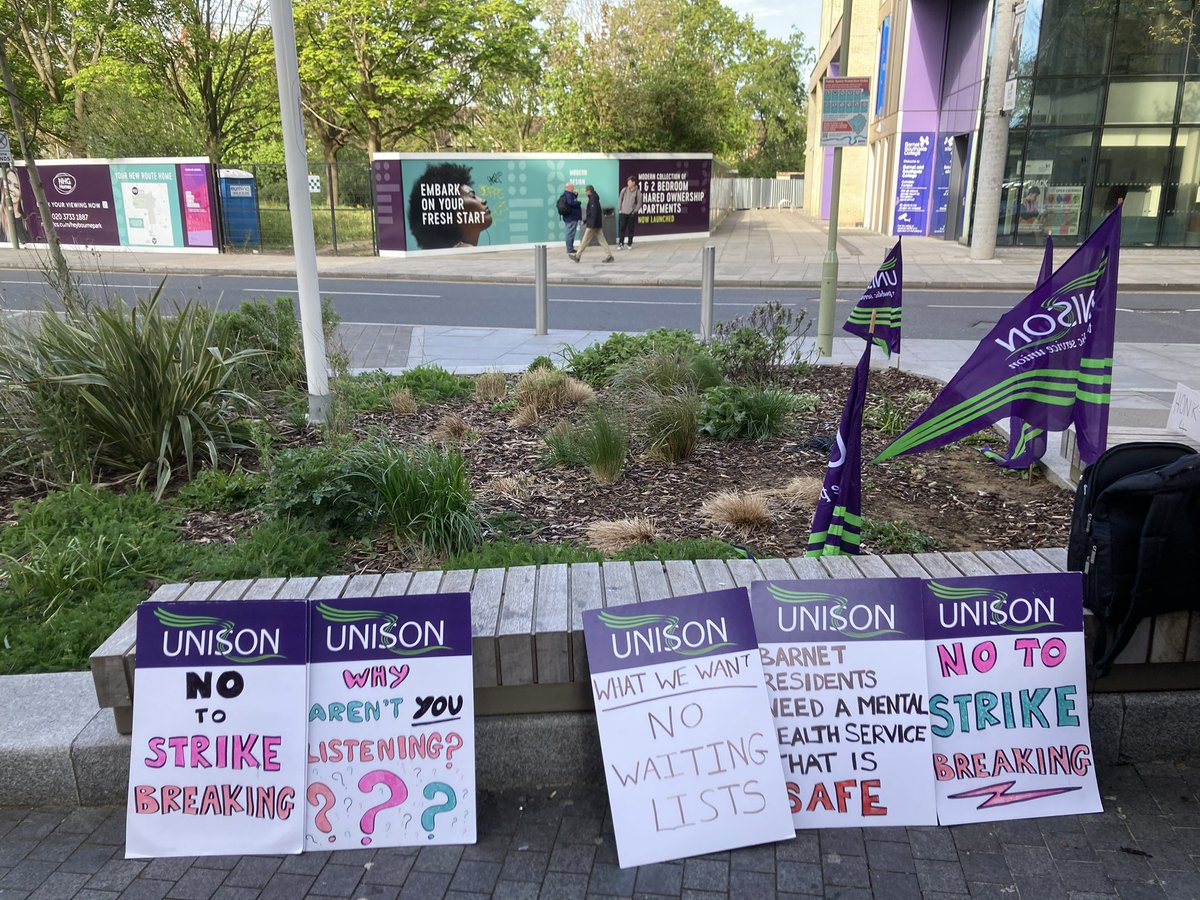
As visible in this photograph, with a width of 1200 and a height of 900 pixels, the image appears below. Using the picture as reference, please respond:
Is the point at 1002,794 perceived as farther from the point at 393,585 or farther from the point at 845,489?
the point at 393,585

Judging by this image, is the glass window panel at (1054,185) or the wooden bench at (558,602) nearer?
the wooden bench at (558,602)

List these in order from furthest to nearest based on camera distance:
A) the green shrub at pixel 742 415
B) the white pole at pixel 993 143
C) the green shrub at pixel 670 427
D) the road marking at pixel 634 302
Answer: the white pole at pixel 993 143
the road marking at pixel 634 302
the green shrub at pixel 742 415
the green shrub at pixel 670 427

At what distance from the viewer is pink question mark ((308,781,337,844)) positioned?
2.67 m

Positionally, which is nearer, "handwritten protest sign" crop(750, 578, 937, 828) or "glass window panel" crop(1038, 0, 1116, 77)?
"handwritten protest sign" crop(750, 578, 937, 828)

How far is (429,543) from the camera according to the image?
13.2ft

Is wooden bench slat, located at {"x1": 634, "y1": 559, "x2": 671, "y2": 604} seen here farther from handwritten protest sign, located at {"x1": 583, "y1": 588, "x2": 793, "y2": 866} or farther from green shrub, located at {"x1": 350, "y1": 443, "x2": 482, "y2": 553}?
green shrub, located at {"x1": 350, "y1": 443, "x2": 482, "y2": 553}

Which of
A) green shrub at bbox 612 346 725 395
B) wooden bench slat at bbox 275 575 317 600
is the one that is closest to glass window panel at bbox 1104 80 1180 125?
green shrub at bbox 612 346 725 395

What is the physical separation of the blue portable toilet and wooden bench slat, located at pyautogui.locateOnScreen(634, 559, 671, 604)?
24.1m

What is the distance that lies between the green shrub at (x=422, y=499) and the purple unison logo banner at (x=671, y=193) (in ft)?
73.8

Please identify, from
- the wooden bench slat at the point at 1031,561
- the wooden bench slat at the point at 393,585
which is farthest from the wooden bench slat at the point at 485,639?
the wooden bench slat at the point at 1031,561

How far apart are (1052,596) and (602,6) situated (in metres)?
36.1

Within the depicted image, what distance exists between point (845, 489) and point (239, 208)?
24281 mm

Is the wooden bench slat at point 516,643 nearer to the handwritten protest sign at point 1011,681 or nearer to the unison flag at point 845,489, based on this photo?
the handwritten protest sign at point 1011,681

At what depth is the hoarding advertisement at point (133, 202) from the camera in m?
24.4
